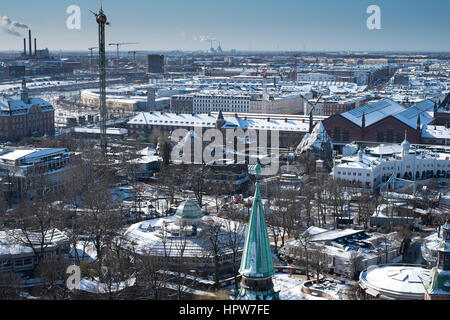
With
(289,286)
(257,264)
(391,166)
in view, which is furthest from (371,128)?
(257,264)

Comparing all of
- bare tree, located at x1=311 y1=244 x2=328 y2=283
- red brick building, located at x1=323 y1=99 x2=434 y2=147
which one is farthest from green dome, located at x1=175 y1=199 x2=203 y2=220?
red brick building, located at x1=323 y1=99 x2=434 y2=147

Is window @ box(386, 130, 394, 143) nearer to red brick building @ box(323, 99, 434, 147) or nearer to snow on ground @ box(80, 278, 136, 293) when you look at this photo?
red brick building @ box(323, 99, 434, 147)

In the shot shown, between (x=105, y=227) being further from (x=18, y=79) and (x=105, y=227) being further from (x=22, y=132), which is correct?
(x=18, y=79)

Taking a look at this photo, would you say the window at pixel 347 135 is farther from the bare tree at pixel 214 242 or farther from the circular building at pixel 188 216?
the circular building at pixel 188 216

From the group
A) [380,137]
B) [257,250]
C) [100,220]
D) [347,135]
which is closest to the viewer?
[257,250]

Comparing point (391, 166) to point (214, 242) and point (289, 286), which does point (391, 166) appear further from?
point (214, 242)

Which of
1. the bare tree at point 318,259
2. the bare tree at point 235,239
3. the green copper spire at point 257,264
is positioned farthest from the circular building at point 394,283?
the green copper spire at point 257,264
